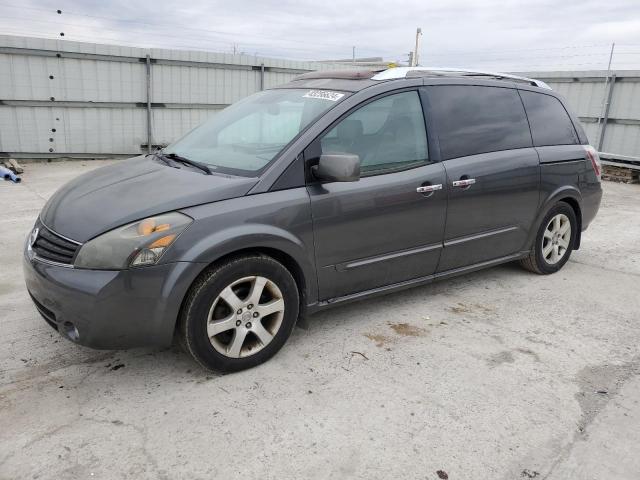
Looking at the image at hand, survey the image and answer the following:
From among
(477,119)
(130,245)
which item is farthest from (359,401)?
(477,119)

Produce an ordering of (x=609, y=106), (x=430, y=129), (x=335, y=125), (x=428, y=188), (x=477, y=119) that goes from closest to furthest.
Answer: (x=335, y=125)
(x=428, y=188)
(x=430, y=129)
(x=477, y=119)
(x=609, y=106)

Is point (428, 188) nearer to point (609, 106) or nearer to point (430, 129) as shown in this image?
point (430, 129)

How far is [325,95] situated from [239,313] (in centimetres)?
155

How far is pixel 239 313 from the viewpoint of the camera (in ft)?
9.69

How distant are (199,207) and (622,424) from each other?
96.1 inches

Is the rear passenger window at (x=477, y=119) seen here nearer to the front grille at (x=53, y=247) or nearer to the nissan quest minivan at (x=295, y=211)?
the nissan quest minivan at (x=295, y=211)

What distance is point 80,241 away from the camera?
A: 2.72 meters

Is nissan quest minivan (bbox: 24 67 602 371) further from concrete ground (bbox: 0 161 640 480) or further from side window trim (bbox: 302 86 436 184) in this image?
concrete ground (bbox: 0 161 640 480)

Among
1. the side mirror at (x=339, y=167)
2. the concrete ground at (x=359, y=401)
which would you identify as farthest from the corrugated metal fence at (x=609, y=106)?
the side mirror at (x=339, y=167)

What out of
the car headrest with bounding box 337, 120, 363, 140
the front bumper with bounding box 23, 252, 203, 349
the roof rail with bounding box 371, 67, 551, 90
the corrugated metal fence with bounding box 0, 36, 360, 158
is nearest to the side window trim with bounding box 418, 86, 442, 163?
the roof rail with bounding box 371, 67, 551, 90

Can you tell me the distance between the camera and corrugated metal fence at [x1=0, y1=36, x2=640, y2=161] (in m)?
10.2

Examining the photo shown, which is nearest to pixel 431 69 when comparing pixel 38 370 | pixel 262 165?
pixel 262 165

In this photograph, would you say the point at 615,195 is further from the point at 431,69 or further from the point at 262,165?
the point at 262,165

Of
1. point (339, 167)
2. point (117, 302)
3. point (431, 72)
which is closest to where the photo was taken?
point (117, 302)
